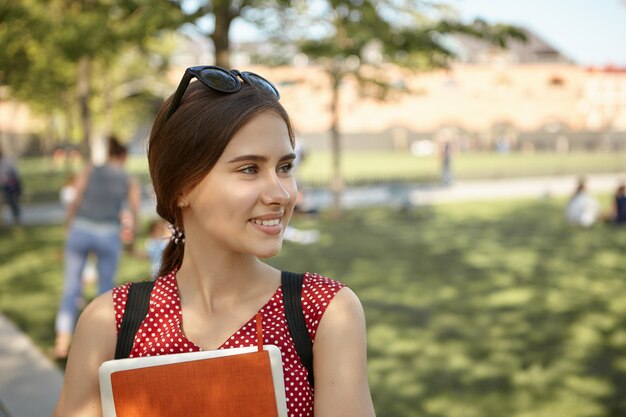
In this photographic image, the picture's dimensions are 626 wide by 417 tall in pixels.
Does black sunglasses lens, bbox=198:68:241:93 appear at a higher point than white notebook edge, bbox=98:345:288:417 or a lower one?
higher

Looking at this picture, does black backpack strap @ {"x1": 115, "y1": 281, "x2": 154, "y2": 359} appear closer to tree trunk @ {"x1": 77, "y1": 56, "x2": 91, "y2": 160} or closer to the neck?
the neck

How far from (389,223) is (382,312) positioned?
28.8 feet

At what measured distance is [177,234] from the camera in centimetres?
191

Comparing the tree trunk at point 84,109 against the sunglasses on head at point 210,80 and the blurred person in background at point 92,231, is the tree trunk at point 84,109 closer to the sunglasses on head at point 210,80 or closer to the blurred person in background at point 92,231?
the blurred person in background at point 92,231

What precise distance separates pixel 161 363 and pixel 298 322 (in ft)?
1.01

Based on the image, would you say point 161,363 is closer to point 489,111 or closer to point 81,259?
point 81,259

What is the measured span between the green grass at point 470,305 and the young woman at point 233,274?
3423mm

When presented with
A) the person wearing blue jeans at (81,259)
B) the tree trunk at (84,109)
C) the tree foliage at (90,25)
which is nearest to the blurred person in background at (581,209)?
the tree trunk at (84,109)

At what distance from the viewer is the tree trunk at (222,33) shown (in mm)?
7314

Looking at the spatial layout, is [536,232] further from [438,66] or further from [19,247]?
[19,247]

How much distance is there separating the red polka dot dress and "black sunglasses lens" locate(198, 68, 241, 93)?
454 mm

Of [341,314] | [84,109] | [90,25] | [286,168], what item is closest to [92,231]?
[90,25]

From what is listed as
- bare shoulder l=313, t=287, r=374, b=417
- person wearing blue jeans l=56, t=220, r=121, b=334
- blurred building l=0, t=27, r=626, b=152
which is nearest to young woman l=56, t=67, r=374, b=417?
bare shoulder l=313, t=287, r=374, b=417

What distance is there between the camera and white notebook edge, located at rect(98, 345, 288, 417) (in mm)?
1498
